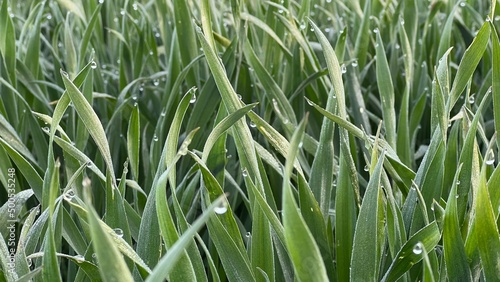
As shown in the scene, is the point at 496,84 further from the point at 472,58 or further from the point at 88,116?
the point at 88,116

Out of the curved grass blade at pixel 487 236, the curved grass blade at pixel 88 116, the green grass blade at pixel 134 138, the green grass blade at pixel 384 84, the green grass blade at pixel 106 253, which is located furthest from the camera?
the green grass blade at pixel 384 84

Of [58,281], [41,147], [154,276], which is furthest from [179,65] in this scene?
[154,276]

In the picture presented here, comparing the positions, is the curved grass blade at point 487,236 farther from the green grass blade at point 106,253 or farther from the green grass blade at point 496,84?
the green grass blade at point 106,253

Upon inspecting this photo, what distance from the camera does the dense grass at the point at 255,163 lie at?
667mm

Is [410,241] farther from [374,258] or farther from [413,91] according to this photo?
[413,91]

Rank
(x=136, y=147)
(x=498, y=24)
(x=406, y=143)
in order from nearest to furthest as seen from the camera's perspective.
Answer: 1. (x=136, y=147)
2. (x=406, y=143)
3. (x=498, y=24)

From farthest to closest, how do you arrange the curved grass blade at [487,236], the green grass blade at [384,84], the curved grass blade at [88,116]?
the green grass blade at [384,84] → the curved grass blade at [88,116] → the curved grass blade at [487,236]

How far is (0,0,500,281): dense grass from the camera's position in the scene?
2.19 ft

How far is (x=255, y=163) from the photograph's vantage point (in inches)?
29.5

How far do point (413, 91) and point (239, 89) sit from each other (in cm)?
34

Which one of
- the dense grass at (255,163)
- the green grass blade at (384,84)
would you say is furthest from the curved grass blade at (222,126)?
the green grass blade at (384,84)

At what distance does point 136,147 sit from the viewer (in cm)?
87

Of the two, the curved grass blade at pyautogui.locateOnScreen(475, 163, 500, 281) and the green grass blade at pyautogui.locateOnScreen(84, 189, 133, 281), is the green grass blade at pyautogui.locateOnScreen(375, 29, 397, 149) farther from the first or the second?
the green grass blade at pyautogui.locateOnScreen(84, 189, 133, 281)

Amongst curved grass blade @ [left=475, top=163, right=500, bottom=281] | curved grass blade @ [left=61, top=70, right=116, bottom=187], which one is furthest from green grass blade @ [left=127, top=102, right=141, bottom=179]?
curved grass blade @ [left=475, top=163, right=500, bottom=281]
